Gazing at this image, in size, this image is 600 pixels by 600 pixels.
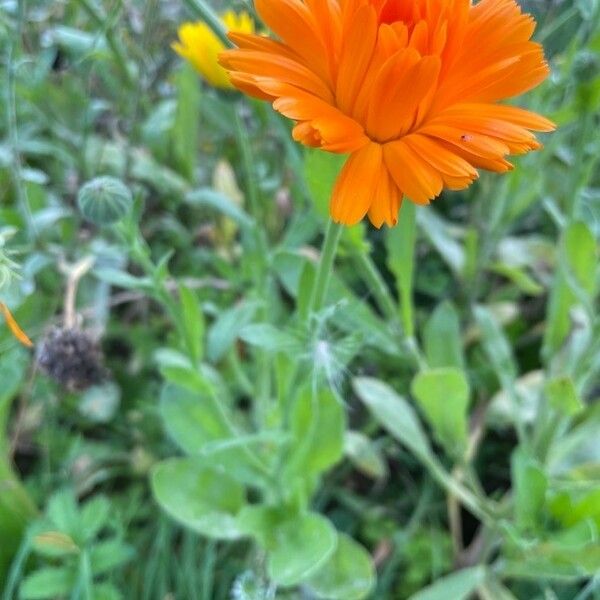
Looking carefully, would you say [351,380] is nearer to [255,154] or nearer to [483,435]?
[483,435]

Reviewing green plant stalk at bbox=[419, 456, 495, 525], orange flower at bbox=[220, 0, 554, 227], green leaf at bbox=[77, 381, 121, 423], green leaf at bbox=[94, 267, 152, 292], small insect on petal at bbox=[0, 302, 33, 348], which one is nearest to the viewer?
orange flower at bbox=[220, 0, 554, 227]

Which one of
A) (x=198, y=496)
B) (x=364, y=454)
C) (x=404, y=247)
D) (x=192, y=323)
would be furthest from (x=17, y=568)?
(x=404, y=247)

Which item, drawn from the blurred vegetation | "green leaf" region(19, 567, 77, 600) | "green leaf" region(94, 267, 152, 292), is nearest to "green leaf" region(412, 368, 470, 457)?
the blurred vegetation

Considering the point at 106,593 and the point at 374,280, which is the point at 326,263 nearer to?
the point at 374,280

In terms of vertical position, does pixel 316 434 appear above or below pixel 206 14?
below

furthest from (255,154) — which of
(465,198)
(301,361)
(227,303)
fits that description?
(301,361)

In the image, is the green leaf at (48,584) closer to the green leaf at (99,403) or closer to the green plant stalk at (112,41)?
the green leaf at (99,403)

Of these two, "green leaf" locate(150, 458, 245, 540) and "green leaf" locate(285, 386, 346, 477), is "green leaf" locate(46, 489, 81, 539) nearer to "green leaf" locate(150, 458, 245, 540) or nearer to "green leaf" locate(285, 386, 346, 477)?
"green leaf" locate(150, 458, 245, 540)
